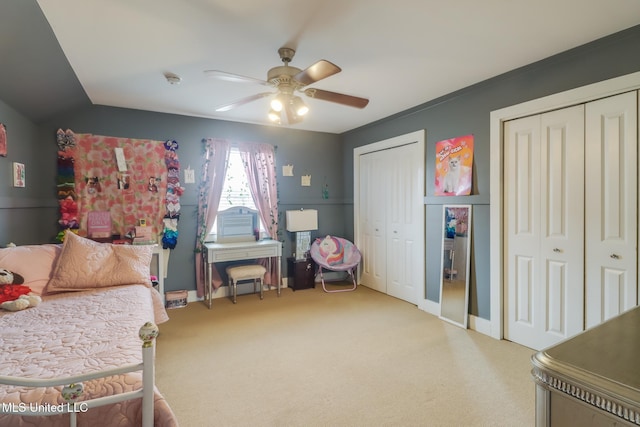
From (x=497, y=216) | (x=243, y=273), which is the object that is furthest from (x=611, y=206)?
(x=243, y=273)

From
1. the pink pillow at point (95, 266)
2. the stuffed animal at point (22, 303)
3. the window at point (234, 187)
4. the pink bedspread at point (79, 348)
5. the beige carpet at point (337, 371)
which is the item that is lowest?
the beige carpet at point (337, 371)

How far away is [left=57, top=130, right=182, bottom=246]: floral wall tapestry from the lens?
332cm

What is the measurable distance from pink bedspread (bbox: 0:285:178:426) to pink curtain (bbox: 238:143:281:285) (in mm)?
2274

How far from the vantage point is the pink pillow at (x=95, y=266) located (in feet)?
7.50

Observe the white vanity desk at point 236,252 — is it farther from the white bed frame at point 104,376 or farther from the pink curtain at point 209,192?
the white bed frame at point 104,376

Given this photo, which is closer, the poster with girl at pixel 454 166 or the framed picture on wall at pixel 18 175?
the framed picture on wall at pixel 18 175

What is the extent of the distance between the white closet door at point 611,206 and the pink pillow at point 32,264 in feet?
13.3

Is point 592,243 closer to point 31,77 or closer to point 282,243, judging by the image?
point 282,243

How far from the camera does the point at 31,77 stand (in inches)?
90.7

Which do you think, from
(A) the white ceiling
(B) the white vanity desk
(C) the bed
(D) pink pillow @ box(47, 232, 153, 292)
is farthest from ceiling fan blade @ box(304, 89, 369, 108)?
(B) the white vanity desk

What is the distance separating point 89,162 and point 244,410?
10.4 ft

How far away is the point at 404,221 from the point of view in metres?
4.01

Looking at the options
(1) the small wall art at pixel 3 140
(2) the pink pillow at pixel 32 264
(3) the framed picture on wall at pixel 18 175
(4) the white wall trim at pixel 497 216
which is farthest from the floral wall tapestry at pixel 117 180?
(4) the white wall trim at pixel 497 216

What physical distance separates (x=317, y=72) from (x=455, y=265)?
2.44 m
